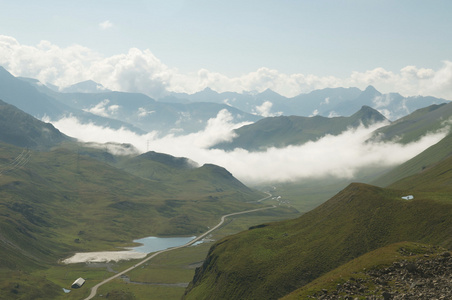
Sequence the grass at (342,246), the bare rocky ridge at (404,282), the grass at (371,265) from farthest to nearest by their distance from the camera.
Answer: the grass at (342,246) < the grass at (371,265) < the bare rocky ridge at (404,282)

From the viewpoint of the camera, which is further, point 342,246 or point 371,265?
point 342,246

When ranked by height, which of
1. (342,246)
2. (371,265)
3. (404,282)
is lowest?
(342,246)

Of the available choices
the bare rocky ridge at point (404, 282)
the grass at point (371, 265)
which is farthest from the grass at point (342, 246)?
the bare rocky ridge at point (404, 282)

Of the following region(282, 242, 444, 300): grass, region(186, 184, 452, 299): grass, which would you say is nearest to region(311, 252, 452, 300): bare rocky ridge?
region(282, 242, 444, 300): grass

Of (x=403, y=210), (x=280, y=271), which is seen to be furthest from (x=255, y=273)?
(x=403, y=210)

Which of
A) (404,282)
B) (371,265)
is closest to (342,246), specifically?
(371,265)

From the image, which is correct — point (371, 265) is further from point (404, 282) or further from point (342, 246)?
point (342, 246)

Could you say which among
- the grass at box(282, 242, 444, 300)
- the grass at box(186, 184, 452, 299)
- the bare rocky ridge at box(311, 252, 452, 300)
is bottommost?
the grass at box(186, 184, 452, 299)

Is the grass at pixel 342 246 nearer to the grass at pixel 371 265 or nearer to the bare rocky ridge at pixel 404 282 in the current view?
the grass at pixel 371 265

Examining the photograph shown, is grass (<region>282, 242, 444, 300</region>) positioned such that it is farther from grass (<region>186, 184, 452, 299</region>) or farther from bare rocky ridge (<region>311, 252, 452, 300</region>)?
grass (<region>186, 184, 452, 299</region>)
